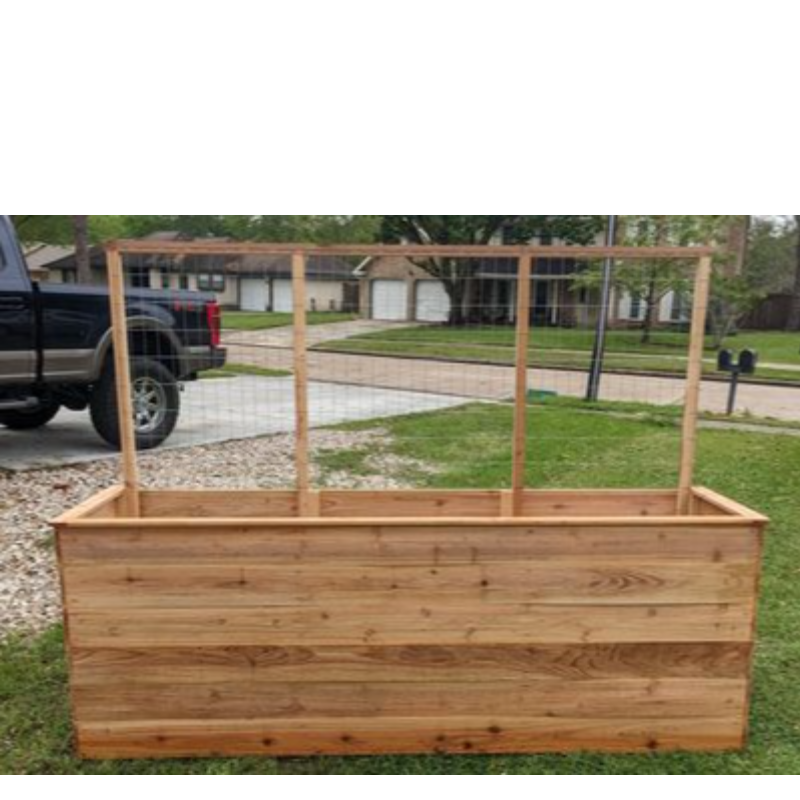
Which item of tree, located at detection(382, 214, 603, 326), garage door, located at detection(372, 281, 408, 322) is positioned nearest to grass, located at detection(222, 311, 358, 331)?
garage door, located at detection(372, 281, 408, 322)

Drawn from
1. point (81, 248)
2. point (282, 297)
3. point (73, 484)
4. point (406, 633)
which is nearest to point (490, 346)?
point (282, 297)

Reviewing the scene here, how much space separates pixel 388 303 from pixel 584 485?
303 centimetres

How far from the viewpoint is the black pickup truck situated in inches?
245

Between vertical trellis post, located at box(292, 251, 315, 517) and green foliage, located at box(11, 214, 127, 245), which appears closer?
vertical trellis post, located at box(292, 251, 315, 517)

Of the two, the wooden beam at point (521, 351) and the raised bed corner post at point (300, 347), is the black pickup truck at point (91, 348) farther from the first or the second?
the wooden beam at point (521, 351)

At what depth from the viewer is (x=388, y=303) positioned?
3.77 m

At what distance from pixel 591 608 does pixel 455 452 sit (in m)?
4.87

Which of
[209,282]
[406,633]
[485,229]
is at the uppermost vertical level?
[485,229]

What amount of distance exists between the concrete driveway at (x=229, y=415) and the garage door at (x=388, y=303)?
261cm

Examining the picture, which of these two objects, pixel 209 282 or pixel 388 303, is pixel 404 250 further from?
pixel 209 282

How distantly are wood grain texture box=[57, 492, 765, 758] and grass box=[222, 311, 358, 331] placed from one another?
105 centimetres

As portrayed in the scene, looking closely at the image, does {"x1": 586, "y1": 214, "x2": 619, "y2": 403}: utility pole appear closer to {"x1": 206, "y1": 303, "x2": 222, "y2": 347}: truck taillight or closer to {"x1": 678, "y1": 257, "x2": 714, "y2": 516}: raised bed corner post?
{"x1": 678, "y1": 257, "x2": 714, "y2": 516}: raised bed corner post

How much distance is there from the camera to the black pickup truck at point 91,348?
20.4 ft

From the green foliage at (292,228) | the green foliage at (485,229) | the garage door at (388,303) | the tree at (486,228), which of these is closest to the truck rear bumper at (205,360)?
the garage door at (388,303)
